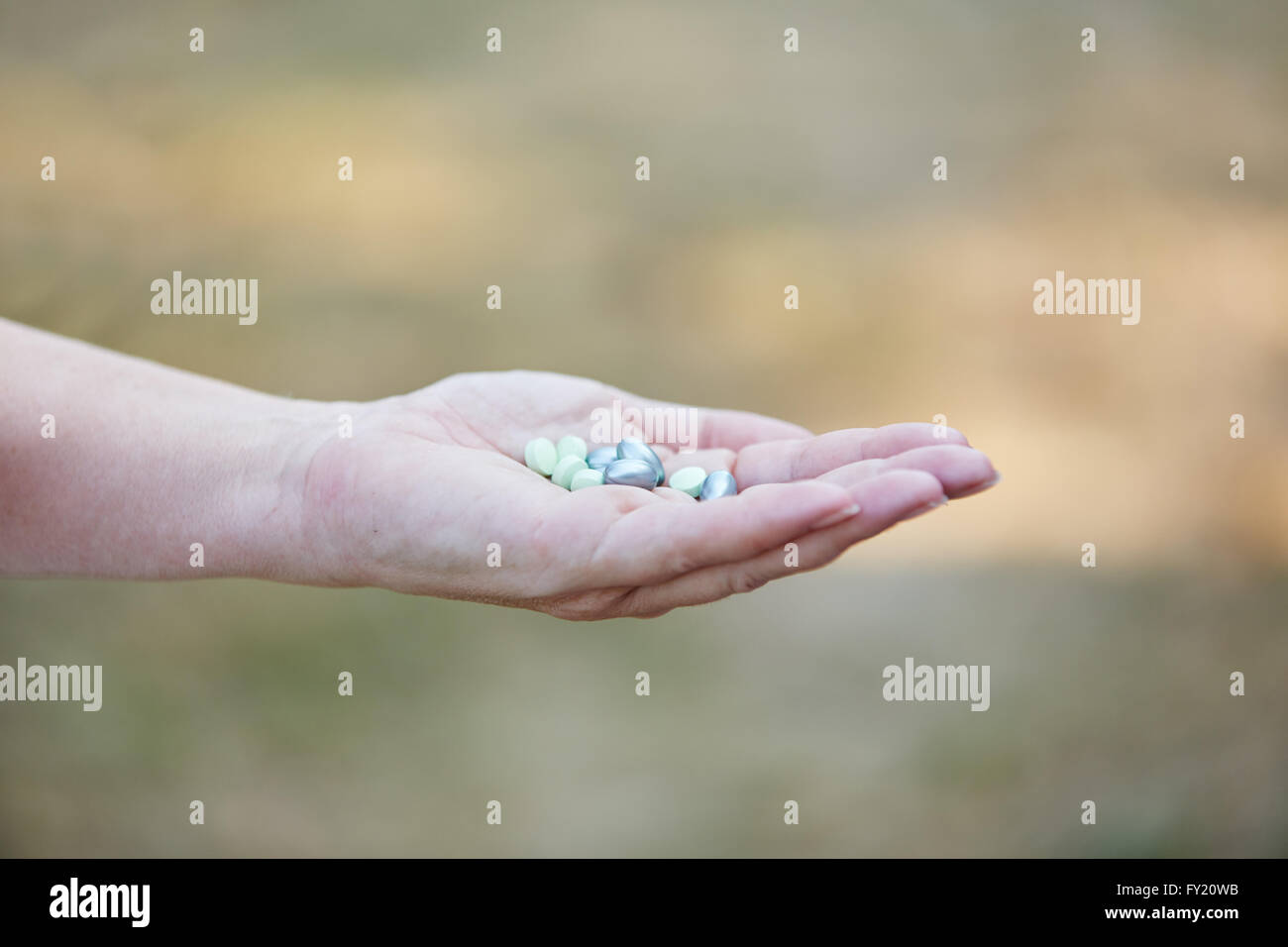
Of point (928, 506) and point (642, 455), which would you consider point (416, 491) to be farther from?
point (928, 506)

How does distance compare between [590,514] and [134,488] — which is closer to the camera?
[590,514]

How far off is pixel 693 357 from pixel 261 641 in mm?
2156

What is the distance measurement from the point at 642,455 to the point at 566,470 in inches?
6.4

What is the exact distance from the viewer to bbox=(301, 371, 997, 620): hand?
1520 millimetres

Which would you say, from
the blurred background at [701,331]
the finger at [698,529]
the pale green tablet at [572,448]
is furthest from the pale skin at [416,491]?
the blurred background at [701,331]

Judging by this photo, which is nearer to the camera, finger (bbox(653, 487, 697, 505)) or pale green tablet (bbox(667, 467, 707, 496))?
finger (bbox(653, 487, 697, 505))

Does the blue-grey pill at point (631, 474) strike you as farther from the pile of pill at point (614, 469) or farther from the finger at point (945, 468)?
the finger at point (945, 468)

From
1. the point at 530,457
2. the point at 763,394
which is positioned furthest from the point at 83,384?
the point at 763,394

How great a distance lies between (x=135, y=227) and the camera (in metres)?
4.34

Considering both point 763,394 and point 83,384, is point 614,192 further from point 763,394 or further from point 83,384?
point 83,384

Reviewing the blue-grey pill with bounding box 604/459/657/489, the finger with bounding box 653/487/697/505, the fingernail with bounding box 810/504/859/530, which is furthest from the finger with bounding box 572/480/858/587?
the blue-grey pill with bounding box 604/459/657/489

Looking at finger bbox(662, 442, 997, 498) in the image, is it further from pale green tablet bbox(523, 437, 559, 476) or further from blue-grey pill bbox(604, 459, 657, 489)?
pale green tablet bbox(523, 437, 559, 476)

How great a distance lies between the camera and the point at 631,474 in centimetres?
202

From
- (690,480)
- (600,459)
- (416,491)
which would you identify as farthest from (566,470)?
(416,491)
